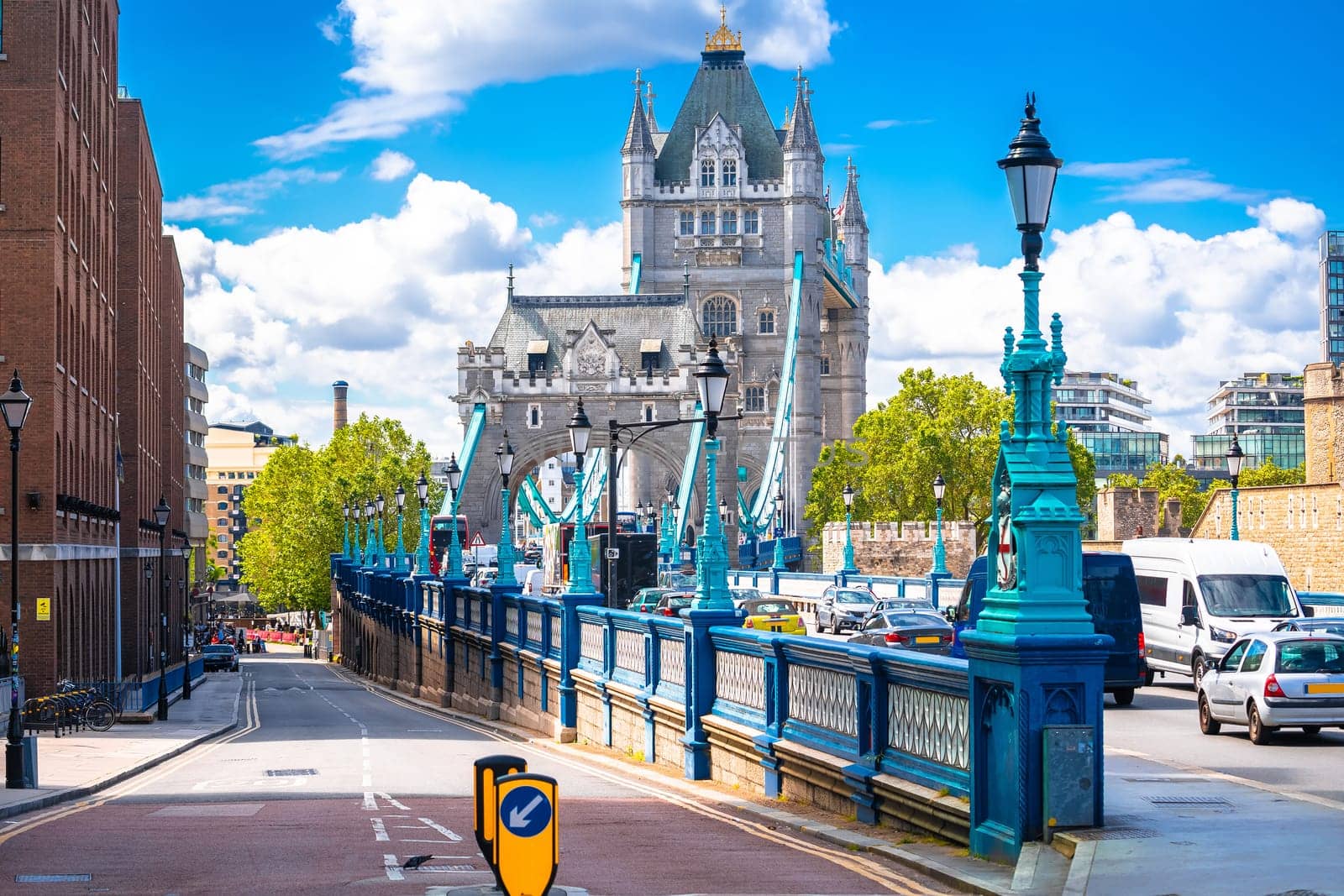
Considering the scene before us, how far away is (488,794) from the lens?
10000 mm

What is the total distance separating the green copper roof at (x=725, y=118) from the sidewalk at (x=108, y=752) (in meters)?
95.0

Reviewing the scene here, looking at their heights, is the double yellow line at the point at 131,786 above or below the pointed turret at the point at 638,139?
below

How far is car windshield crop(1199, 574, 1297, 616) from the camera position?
1189 inches

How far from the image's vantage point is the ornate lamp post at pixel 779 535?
7675 centimetres

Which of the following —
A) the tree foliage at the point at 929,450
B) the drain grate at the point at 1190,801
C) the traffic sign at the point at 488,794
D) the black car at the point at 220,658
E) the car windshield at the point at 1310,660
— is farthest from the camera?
the tree foliage at the point at 929,450

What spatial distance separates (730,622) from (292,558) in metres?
102

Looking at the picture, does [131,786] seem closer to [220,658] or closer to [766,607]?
[766,607]

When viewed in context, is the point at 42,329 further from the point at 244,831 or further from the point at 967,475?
the point at 967,475

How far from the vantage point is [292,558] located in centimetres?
11819

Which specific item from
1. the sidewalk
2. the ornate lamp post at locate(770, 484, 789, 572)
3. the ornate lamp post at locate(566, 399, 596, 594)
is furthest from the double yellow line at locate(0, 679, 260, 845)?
the ornate lamp post at locate(770, 484, 789, 572)

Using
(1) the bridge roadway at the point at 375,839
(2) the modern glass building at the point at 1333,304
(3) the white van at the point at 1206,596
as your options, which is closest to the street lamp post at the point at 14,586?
(1) the bridge roadway at the point at 375,839

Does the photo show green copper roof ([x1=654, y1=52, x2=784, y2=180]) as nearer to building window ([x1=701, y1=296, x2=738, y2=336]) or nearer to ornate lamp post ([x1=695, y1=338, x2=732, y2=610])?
building window ([x1=701, y1=296, x2=738, y2=336])

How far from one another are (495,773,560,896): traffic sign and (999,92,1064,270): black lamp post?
17.2 ft

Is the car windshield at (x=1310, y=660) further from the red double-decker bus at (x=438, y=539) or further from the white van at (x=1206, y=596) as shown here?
the red double-decker bus at (x=438, y=539)
